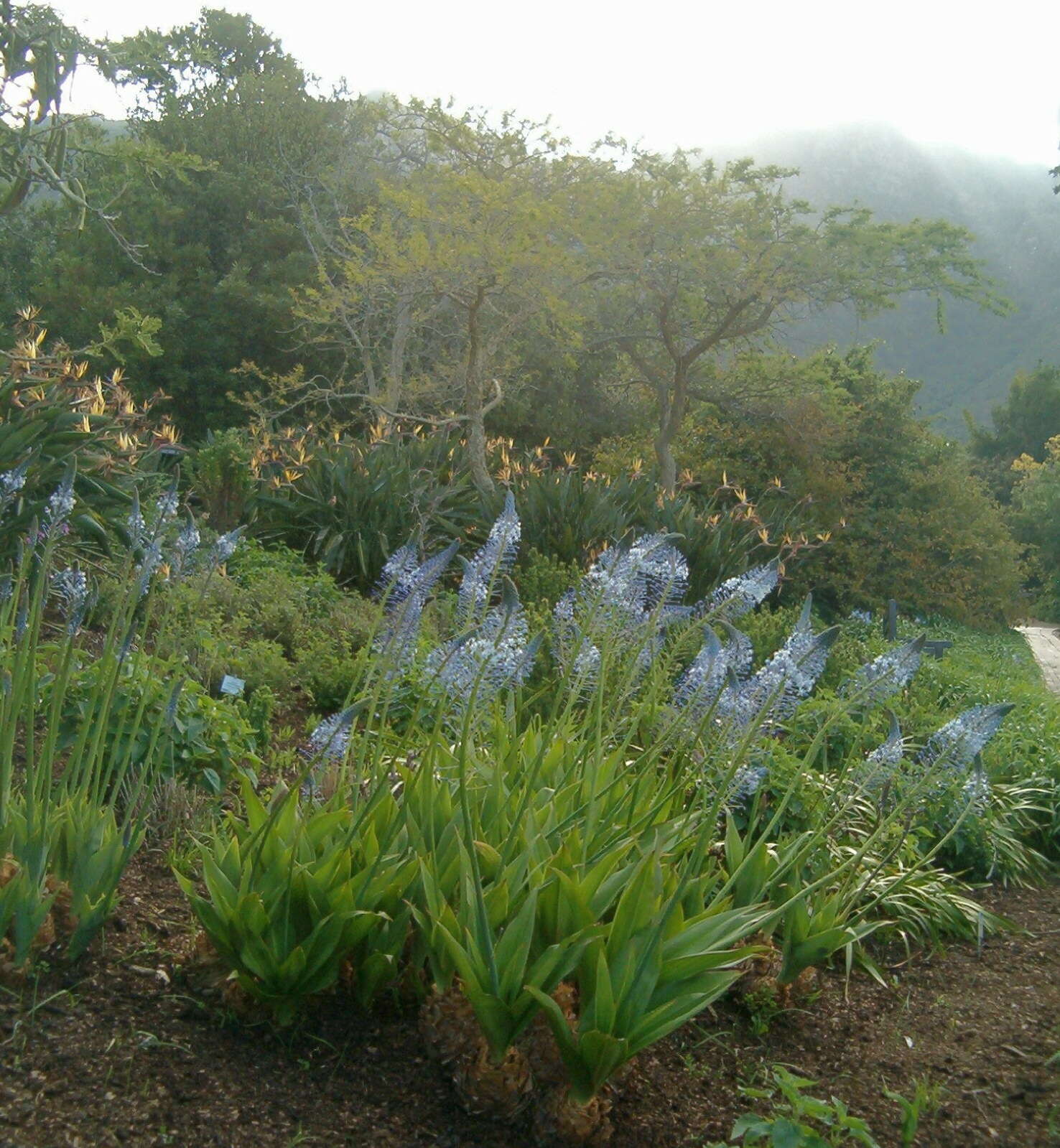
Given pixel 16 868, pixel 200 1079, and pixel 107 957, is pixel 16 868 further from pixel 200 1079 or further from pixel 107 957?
pixel 200 1079

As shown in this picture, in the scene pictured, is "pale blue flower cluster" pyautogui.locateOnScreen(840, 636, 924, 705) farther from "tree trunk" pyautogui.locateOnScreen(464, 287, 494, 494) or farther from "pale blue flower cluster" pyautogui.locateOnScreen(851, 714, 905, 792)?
"tree trunk" pyautogui.locateOnScreen(464, 287, 494, 494)

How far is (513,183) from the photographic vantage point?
13.3 metres

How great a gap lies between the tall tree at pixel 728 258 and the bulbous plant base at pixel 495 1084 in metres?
11.5

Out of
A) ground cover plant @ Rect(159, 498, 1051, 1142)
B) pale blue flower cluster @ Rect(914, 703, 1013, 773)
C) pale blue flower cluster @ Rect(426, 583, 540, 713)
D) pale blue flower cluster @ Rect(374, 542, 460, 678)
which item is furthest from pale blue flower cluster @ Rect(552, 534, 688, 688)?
pale blue flower cluster @ Rect(914, 703, 1013, 773)

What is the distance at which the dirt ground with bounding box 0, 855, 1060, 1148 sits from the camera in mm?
2320

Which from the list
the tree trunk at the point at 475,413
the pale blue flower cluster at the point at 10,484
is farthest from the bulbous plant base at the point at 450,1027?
the tree trunk at the point at 475,413

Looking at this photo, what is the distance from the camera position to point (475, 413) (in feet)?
36.3

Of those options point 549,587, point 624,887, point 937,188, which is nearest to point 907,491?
point 549,587

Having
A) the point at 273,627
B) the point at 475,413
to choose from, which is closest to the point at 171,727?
the point at 273,627

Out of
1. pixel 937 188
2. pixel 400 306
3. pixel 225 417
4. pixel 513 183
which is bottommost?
pixel 225 417

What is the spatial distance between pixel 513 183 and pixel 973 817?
10382 millimetres

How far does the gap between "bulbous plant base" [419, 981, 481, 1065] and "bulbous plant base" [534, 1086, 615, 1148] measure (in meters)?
0.19

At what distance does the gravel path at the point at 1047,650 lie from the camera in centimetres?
1248

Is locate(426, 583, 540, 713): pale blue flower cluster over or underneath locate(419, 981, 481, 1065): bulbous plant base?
over
